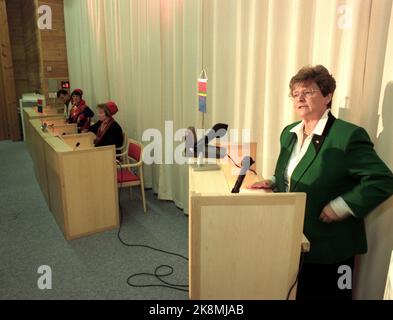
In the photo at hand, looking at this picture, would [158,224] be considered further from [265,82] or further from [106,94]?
[106,94]

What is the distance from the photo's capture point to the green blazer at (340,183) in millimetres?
1516

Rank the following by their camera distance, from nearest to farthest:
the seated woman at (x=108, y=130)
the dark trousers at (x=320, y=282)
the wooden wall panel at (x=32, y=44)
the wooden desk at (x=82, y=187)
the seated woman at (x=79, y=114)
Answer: the dark trousers at (x=320, y=282)
the wooden desk at (x=82, y=187)
the seated woman at (x=108, y=130)
the seated woman at (x=79, y=114)
the wooden wall panel at (x=32, y=44)

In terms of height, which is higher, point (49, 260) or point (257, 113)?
point (257, 113)

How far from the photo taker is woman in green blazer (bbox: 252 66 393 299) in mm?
1531

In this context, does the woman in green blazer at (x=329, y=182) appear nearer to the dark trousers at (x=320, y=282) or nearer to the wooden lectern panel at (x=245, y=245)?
the dark trousers at (x=320, y=282)

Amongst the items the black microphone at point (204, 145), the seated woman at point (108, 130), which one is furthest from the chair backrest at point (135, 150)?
the black microphone at point (204, 145)

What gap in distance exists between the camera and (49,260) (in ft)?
9.52

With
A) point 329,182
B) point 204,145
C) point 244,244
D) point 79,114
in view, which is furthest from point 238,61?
point 79,114

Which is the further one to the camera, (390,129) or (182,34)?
(182,34)

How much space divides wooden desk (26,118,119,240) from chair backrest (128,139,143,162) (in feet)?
1.60

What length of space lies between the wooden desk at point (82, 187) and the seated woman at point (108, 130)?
609 mm

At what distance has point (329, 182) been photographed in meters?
1.60

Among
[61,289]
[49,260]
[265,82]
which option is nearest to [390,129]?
[265,82]

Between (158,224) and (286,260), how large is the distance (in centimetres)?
225
